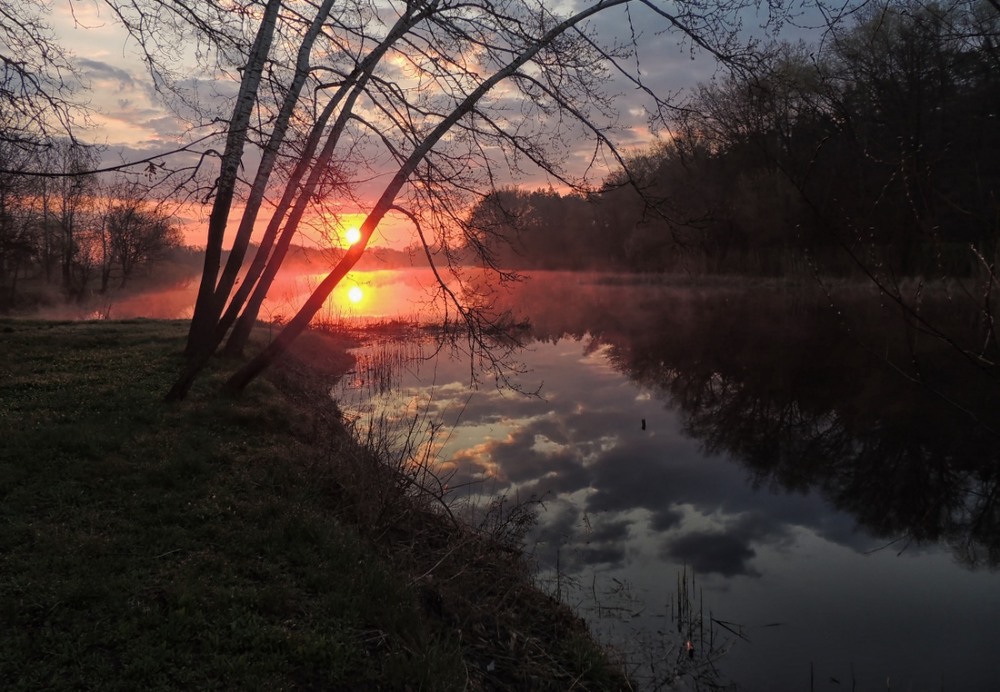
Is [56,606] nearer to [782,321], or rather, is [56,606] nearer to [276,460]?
[276,460]

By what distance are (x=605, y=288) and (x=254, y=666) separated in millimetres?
43339

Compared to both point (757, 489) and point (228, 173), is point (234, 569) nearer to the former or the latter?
point (228, 173)

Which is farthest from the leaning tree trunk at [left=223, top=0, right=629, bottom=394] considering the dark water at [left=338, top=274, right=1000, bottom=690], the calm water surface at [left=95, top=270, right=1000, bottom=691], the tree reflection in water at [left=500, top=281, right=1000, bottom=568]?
the tree reflection in water at [left=500, top=281, right=1000, bottom=568]

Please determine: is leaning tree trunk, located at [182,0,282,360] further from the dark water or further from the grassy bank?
the dark water

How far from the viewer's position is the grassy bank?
12.3ft

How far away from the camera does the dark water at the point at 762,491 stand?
18.6ft

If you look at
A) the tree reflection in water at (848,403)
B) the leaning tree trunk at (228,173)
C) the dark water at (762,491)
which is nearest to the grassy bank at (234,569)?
the dark water at (762,491)

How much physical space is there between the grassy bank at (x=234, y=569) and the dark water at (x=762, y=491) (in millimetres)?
1038

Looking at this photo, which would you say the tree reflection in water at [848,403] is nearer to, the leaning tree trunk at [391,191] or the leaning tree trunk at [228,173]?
the leaning tree trunk at [391,191]

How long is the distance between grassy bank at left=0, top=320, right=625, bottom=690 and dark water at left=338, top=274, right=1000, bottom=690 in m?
1.04

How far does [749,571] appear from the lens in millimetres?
7090

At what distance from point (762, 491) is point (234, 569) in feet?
24.7

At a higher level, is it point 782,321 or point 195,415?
point 782,321

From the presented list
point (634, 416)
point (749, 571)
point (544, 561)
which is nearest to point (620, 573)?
point (544, 561)
